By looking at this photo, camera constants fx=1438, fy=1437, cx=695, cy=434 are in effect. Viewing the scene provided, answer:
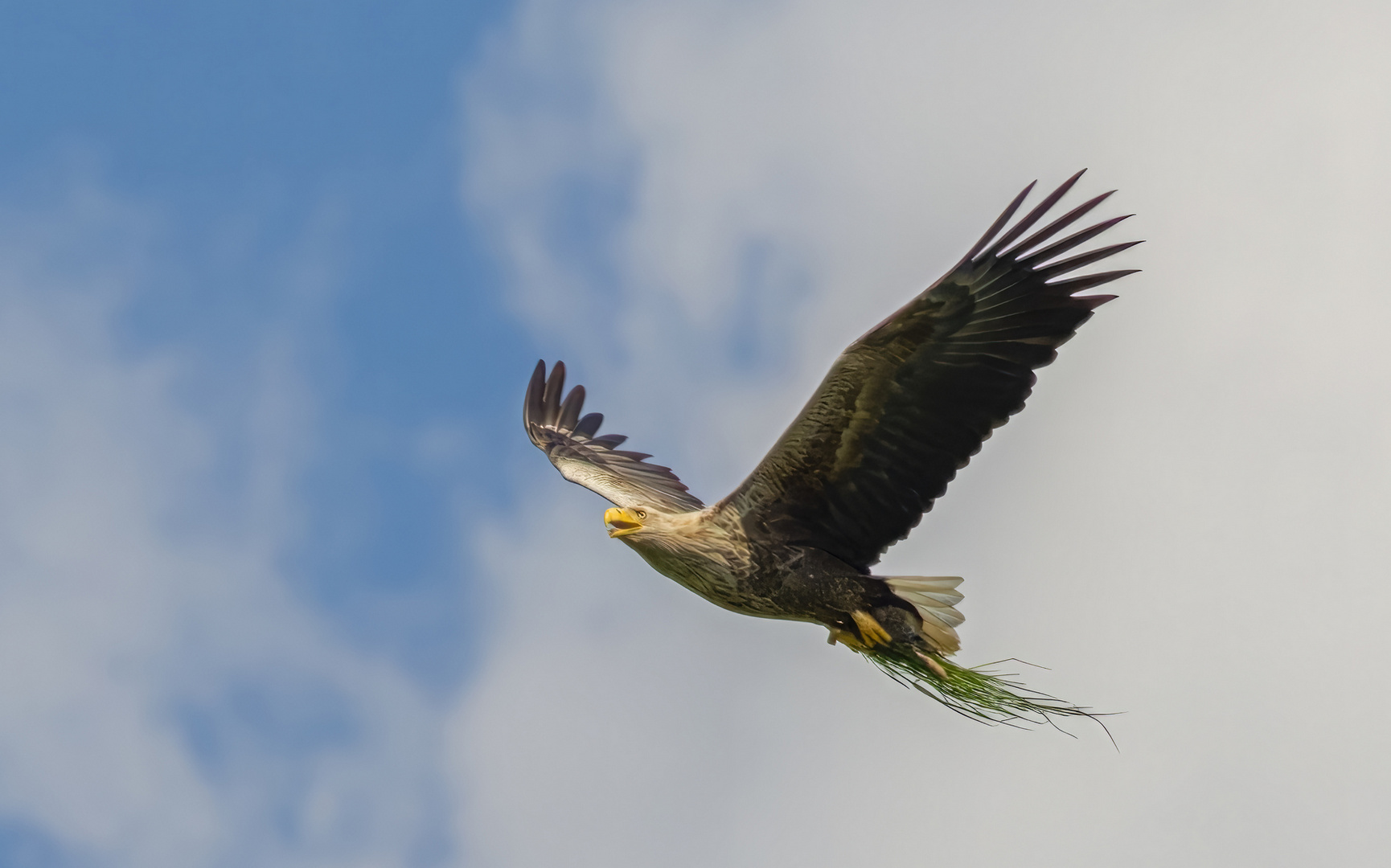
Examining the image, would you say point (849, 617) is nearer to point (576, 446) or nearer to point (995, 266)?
point (995, 266)

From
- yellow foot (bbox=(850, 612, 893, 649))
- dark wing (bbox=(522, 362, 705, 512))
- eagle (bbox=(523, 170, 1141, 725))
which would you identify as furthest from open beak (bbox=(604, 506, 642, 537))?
dark wing (bbox=(522, 362, 705, 512))

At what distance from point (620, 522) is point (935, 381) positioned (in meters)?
1.97

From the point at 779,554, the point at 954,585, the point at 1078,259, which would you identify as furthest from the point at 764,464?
the point at 1078,259

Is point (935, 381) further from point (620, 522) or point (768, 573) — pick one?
point (620, 522)

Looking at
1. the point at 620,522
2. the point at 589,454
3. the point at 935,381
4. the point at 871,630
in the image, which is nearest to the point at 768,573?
the point at 871,630

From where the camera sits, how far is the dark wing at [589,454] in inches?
431

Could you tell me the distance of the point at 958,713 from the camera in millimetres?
8242

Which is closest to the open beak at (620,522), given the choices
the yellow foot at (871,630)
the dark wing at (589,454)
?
the yellow foot at (871,630)

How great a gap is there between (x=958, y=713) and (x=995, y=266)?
8.38 ft

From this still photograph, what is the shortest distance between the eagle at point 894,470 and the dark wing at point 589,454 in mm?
2077

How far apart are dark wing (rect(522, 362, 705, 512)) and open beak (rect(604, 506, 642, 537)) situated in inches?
78.3

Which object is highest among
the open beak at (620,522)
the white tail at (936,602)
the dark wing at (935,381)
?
the dark wing at (935,381)

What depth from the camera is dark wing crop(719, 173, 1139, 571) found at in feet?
25.7

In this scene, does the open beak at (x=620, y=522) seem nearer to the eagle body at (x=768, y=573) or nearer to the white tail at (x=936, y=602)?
the eagle body at (x=768, y=573)
